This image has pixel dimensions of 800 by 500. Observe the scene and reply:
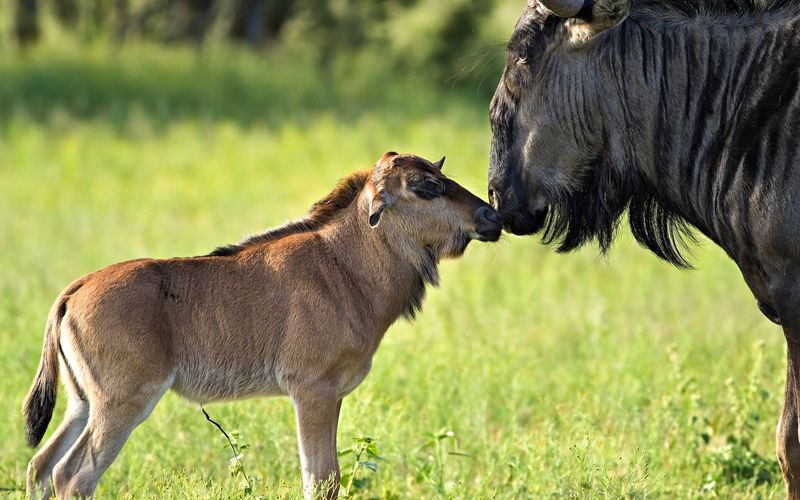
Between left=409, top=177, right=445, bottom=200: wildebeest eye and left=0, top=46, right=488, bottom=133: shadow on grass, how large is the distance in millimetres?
13481

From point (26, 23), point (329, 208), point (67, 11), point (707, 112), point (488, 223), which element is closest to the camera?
point (707, 112)

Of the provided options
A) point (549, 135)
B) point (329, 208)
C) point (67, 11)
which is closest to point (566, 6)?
point (549, 135)

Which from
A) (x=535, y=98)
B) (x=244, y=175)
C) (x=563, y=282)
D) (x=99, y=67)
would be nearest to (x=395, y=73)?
(x=99, y=67)

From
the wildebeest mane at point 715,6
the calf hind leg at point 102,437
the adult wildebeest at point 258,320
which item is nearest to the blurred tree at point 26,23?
the adult wildebeest at point 258,320

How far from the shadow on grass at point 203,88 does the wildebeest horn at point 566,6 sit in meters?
14.0

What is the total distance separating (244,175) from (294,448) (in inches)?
393

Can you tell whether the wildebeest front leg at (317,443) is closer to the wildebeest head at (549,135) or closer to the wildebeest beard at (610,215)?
Answer: the wildebeest head at (549,135)

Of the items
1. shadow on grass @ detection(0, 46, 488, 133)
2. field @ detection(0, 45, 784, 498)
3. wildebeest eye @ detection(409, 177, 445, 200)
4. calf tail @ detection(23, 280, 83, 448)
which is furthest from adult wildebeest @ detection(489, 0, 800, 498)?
shadow on grass @ detection(0, 46, 488, 133)

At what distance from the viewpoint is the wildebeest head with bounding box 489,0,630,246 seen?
5266mm

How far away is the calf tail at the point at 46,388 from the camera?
534 cm

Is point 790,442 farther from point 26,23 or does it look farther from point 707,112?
point 26,23

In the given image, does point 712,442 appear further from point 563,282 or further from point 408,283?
point 563,282

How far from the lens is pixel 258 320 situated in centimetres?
549

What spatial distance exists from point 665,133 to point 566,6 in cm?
70
